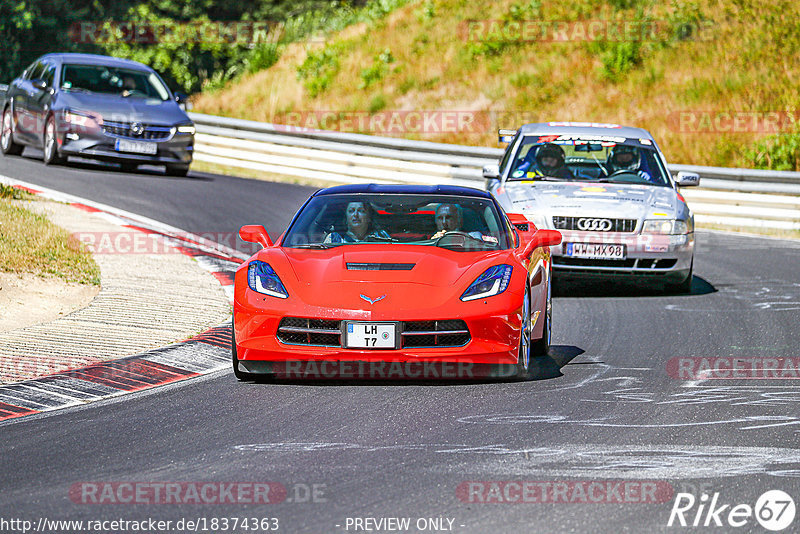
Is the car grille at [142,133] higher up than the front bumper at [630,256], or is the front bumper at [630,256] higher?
the car grille at [142,133]

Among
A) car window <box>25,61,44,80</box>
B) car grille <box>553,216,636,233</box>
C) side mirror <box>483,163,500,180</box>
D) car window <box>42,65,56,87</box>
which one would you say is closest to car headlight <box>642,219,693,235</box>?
car grille <box>553,216,636,233</box>

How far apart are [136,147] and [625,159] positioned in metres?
8.77

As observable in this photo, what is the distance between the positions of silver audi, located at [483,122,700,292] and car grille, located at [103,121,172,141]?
25.5 feet

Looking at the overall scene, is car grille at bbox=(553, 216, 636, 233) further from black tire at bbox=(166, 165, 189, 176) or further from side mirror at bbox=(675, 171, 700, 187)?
black tire at bbox=(166, 165, 189, 176)

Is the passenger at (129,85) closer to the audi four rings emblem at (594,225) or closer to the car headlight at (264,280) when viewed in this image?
the audi four rings emblem at (594,225)

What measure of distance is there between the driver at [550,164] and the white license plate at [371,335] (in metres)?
5.93

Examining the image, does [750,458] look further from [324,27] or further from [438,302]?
[324,27]

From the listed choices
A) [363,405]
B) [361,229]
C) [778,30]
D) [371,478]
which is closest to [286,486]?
[371,478]

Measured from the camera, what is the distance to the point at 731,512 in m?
5.23

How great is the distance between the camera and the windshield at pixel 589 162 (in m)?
13.2

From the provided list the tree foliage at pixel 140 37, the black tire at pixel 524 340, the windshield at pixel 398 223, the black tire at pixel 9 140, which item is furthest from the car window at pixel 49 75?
the tree foliage at pixel 140 37

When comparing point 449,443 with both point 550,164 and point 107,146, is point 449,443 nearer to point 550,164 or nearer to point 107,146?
point 550,164

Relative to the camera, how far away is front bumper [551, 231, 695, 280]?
12.1 metres

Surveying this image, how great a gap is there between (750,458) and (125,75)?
16266 mm
